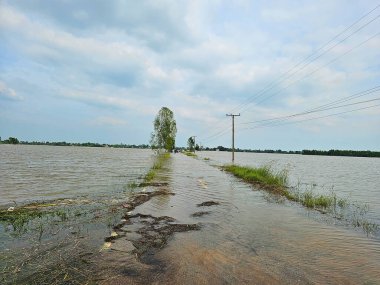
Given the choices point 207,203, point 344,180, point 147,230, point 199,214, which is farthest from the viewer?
point 344,180

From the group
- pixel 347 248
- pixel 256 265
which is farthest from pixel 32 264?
pixel 347 248

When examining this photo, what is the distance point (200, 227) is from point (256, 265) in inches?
132

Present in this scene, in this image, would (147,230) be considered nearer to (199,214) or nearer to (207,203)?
(199,214)

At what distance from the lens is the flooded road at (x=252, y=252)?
592cm

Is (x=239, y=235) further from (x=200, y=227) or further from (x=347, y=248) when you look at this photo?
(x=347, y=248)

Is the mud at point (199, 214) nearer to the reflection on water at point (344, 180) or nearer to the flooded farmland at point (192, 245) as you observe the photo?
the flooded farmland at point (192, 245)

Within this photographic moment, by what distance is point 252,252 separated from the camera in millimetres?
7414

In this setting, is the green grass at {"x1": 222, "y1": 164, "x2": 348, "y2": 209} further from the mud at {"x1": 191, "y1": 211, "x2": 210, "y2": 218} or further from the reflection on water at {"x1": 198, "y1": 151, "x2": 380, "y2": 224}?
the mud at {"x1": 191, "y1": 211, "x2": 210, "y2": 218}

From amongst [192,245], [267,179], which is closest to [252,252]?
[192,245]

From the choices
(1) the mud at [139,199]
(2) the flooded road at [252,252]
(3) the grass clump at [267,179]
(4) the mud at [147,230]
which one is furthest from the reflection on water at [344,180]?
(1) the mud at [139,199]

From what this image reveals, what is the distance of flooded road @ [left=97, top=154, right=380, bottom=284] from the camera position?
19.4 feet

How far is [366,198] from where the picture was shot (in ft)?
64.1

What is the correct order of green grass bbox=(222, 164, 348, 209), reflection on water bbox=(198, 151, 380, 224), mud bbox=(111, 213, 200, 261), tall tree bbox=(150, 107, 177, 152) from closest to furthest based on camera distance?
1. mud bbox=(111, 213, 200, 261)
2. green grass bbox=(222, 164, 348, 209)
3. reflection on water bbox=(198, 151, 380, 224)
4. tall tree bbox=(150, 107, 177, 152)

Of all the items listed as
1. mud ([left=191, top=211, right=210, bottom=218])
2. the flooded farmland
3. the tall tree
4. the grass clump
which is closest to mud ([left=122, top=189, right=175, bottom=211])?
the flooded farmland
